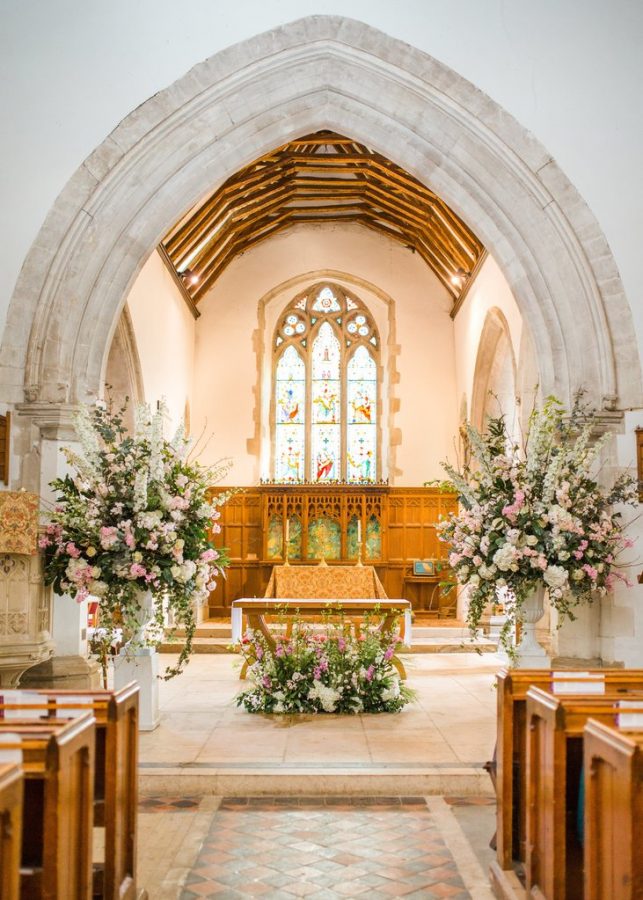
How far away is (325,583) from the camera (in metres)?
9.05

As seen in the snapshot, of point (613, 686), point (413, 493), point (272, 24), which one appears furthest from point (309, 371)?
point (613, 686)

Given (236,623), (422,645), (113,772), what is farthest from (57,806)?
(422,645)

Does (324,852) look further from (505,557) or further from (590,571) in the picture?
(590,571)

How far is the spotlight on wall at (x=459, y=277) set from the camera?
10.8 m

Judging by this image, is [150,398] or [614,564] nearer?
[614,564]

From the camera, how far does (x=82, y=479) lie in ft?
16.0

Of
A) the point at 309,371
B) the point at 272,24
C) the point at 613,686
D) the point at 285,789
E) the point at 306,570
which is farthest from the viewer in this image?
the point at 309,371

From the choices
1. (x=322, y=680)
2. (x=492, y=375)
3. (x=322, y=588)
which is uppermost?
(x=492, y=375)

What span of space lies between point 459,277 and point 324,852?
8.56 m

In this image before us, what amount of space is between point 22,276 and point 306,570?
4.66 metres

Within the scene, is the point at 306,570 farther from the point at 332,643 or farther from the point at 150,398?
the point at 332,643

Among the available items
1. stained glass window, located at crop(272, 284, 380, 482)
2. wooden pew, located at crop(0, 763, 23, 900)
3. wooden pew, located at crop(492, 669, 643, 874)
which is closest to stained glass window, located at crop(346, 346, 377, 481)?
stained glass window, located at crop(272, 284, 380, 482)

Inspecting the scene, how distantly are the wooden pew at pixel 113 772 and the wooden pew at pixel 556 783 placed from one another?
119 centimetres

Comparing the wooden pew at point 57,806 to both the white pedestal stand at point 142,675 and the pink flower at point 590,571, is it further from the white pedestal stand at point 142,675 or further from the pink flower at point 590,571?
the pink flower at point 590,571
